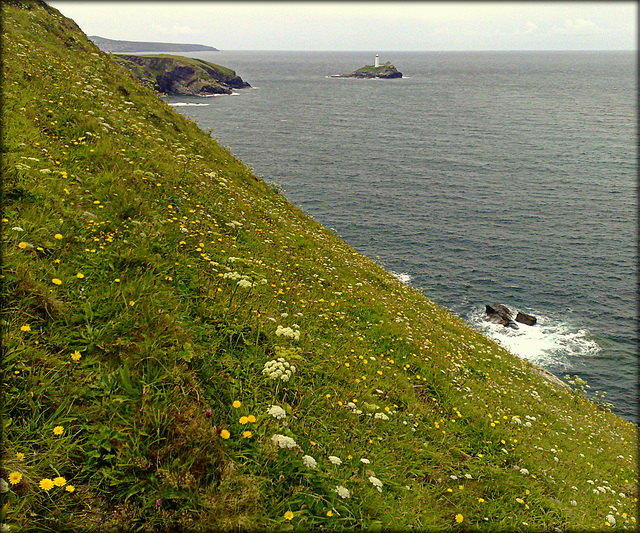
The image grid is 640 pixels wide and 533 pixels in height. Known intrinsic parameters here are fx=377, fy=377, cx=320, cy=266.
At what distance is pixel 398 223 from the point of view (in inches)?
2108

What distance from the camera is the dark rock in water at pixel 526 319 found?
120 feet

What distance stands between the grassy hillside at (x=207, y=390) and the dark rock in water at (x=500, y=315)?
25.0m

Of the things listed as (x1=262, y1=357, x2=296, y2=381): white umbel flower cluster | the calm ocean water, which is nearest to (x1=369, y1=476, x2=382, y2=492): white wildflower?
(x1=262, y1=357, x2=296, y2=381): white umbel flower cluster

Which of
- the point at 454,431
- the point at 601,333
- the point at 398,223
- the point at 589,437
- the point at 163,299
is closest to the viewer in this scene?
the point at 163,299

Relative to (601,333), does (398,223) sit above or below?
above

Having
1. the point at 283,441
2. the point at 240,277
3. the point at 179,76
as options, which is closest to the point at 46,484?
the point at 283,441

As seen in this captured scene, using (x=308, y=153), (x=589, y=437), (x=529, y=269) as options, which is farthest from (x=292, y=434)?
(x=308, y=153)

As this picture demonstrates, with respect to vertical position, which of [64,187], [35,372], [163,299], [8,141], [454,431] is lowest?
[454,431]

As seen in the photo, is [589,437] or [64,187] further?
[589,437]

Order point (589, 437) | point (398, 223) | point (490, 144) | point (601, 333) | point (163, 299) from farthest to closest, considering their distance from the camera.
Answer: point (490, 144) → point (398, 223) → point (601, 333) → point (589, 437) → point (163, 299)

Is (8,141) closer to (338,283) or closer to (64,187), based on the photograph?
(64,187)

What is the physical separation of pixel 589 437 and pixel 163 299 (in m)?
13.4

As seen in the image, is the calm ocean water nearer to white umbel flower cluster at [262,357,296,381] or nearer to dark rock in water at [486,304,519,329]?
dark rock in water at [486,304,519,329]

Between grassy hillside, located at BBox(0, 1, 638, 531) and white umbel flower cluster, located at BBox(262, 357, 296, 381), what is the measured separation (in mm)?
74
